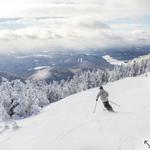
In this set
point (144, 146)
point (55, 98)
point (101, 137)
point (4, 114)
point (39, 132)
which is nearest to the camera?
point (144, 146)

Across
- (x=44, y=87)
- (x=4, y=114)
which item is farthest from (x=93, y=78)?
(x=4, y=114)

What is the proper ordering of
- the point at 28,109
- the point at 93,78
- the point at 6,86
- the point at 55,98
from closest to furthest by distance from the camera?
the point at 28,109
the point at 6,86
the point at 55,98
the point at 93,78

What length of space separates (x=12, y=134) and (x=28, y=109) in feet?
110

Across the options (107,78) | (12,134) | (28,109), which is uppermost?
(12,134)

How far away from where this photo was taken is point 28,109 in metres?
52.2

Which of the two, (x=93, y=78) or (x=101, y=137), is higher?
(x=101, y=137)

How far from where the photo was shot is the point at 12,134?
1891 cm

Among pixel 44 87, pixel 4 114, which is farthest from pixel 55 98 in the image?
pixel 4 114

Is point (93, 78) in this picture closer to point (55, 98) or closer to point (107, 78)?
point (107, 78)

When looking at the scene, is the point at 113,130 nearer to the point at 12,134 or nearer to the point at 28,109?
the point at 12,134

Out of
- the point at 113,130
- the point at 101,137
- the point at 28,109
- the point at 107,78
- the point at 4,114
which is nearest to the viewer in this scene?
the point at 101,137

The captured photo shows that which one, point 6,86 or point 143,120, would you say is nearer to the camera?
point 143,120

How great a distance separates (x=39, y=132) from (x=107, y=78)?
14588cm

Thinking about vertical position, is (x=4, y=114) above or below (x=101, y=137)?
below
